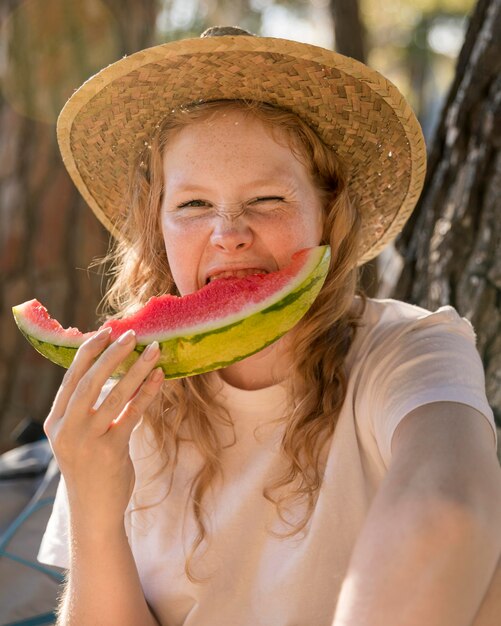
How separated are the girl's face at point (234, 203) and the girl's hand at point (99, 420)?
0.50 m

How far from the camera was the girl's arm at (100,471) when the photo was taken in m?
2.08

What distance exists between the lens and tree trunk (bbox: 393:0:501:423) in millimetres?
3260

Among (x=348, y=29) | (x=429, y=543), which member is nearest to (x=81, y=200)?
(x=348, y=29)

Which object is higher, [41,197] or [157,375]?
[41,197]

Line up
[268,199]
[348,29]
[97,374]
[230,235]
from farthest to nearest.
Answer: [348,29] < [268,199] < [230,235] < [97,374]

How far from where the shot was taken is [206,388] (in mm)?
2719

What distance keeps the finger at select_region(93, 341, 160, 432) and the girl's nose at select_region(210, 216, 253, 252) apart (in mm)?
452

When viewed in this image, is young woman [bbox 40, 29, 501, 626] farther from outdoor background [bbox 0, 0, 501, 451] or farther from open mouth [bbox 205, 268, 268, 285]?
outdoor background [bbox 0, 0, 501, 451]

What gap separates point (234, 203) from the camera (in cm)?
248

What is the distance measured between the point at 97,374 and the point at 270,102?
1.13m

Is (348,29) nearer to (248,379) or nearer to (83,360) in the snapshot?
(248,379)

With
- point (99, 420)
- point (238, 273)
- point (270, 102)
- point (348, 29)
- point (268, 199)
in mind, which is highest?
point (348, 29)

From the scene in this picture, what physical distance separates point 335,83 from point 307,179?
0.31 meters

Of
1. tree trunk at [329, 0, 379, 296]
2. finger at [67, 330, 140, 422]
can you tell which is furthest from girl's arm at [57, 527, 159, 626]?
tree trunk at [329, 0, 379, 296]
